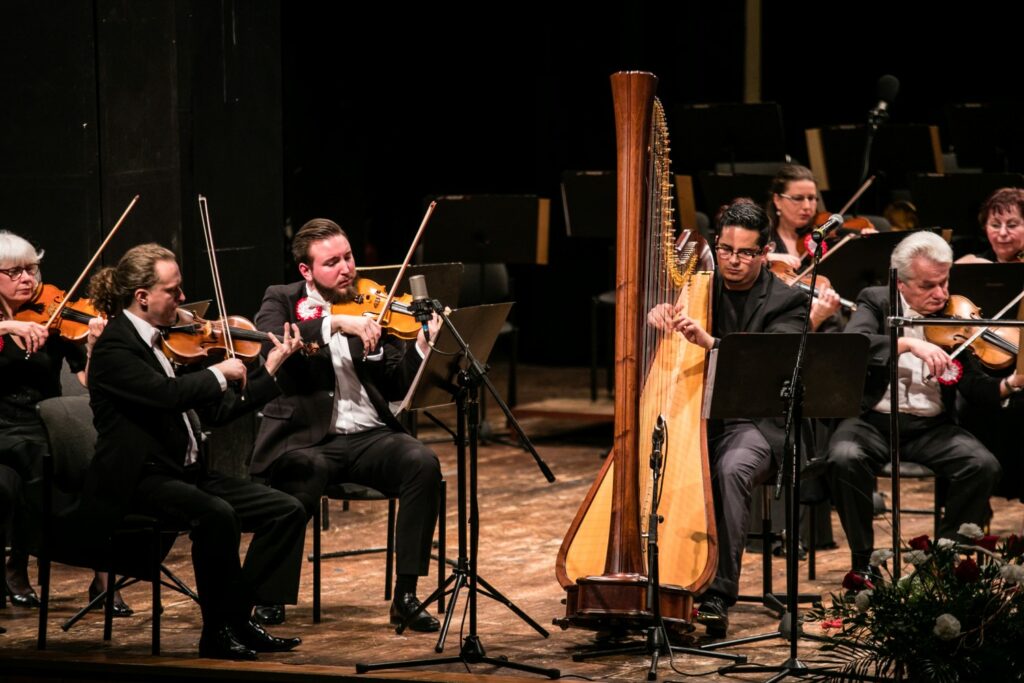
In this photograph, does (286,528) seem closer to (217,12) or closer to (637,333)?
(637,333)

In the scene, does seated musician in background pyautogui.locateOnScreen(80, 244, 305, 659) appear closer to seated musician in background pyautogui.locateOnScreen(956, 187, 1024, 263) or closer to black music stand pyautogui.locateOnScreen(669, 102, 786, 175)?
seated musician in background pyautogui.locateOnScreen(956, 187, 1024, 263)

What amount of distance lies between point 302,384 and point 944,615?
2.39 metres

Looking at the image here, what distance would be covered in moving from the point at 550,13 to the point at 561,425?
116 inches

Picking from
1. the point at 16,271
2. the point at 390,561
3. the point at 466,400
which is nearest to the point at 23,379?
the point at 16,271

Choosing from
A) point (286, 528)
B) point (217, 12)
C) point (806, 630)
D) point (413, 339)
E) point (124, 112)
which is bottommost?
point (806, 630)

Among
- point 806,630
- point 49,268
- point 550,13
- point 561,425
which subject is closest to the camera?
point 806,630

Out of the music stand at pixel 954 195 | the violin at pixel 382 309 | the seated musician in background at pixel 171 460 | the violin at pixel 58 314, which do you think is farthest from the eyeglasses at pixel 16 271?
the music stand at pixel 954 195

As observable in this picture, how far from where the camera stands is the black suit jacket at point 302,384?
5.41 meters

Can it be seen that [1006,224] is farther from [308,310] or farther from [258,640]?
[258,640]

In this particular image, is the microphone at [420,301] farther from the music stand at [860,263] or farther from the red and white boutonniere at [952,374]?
the music stand at [860,263]

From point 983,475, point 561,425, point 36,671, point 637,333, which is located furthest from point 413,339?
point 561,425

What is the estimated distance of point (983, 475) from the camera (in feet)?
18.0

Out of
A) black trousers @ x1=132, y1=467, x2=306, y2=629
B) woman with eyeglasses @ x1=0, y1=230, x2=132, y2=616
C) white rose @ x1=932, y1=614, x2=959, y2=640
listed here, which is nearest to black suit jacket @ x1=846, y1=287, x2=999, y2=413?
white rose @ x1=932, y1=614, x2=959, y2=640

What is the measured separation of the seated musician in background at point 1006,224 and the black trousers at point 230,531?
9.47ft
